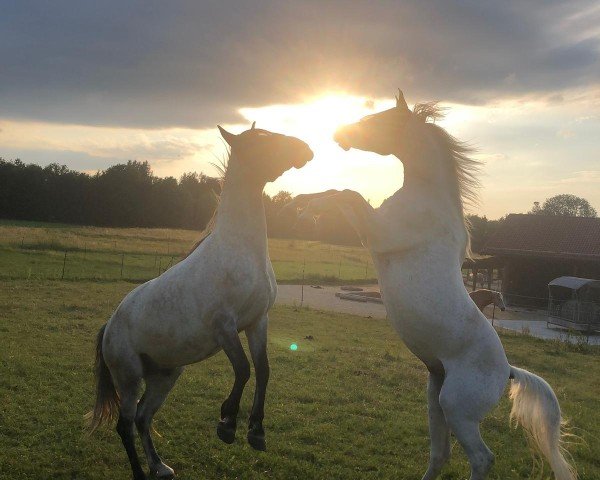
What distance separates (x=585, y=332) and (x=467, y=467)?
16.4 metres

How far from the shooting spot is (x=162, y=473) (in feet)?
16.2

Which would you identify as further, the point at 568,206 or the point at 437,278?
the point at 568,206

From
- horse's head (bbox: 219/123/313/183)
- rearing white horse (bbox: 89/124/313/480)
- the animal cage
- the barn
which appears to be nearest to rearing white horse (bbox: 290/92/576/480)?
horse's head (bbox: 219/123/313/183)

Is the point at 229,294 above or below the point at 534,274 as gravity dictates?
above

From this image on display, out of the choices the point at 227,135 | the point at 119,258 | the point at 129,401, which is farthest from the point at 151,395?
the point at 119,258

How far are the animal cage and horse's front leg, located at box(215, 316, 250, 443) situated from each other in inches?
741

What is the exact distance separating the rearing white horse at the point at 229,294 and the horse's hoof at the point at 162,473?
47.0 inches

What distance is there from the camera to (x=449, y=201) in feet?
13.2

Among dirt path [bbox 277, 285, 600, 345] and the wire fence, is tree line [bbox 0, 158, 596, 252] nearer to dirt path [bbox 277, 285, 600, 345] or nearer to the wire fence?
the wire fence

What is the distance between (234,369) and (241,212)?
3.60ft

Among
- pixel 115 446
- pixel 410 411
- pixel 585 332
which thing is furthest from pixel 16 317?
pixel 585 332

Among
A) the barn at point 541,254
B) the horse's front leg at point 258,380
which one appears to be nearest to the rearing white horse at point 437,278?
the horse's front leg at point 258,380

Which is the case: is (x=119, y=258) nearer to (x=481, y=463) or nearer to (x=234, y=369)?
(x=234, y=369)

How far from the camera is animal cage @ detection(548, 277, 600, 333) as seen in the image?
20156 millimetres
